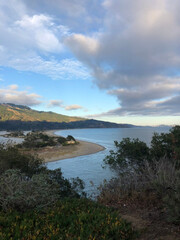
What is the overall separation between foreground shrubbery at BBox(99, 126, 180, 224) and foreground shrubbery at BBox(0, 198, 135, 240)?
6.01 ft

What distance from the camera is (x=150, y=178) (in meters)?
9.78

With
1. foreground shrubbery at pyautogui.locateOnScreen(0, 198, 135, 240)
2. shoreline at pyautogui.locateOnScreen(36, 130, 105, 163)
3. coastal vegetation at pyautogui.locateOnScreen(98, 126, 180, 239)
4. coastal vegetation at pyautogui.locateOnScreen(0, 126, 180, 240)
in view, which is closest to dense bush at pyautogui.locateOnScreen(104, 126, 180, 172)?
coastal vegetation at pyautogui.locateOnScreen(98, 126, 180, 239)

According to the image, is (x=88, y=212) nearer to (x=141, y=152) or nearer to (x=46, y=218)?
(x=46, y=218)

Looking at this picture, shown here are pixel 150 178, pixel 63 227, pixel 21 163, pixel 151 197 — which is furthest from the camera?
pixel 21 163

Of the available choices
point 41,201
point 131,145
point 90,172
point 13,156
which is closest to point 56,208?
point 41,201

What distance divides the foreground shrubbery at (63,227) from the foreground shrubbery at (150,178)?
183 centimetres

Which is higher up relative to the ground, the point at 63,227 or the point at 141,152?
the point at 141,152

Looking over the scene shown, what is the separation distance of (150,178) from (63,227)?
19.0 ft

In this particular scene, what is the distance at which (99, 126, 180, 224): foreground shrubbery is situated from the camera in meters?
6.76

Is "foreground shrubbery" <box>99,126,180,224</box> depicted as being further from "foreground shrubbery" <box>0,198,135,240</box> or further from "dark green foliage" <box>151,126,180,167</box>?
"foreground shrubbery" <box>0,198,135,240</box>

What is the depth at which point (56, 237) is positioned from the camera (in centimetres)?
485

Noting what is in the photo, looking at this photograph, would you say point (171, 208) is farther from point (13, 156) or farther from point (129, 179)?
point (13, 156)

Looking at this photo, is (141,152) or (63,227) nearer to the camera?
(63,227)

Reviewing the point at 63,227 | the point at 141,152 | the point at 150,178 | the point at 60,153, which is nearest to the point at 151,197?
the point at 150,178
